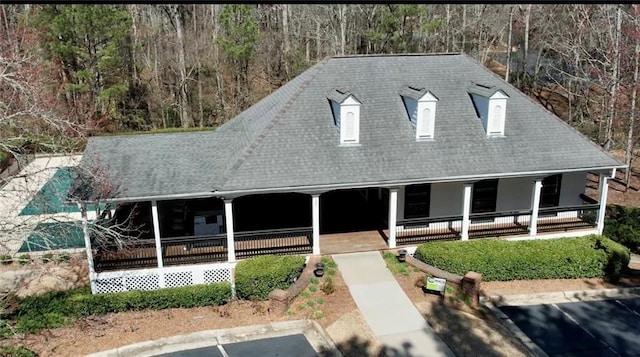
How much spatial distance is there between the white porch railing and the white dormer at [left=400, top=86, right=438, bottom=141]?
24.9 feet

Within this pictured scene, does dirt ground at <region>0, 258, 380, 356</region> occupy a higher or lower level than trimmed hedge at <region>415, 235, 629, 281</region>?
lower

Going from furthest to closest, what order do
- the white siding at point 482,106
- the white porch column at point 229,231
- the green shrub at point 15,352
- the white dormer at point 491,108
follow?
the white siding at point 482,106
the white dormer at point 491,108
the white porch column at point 229,231
the green shrub at point 15,352

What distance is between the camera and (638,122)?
27859 mm

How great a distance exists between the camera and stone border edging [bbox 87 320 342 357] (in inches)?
526

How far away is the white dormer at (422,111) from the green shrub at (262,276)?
20.5ft

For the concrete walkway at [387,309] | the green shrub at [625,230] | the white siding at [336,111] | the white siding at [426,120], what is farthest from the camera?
the green shrub at [625,230]

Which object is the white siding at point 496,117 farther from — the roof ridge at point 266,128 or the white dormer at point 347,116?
the roof ridge at point 266,128

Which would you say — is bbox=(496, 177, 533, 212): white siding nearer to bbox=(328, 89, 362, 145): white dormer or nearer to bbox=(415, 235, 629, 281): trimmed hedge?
bbox=(415, 235, 629, 281): trimmed hedge

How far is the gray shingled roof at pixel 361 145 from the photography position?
54.4ft

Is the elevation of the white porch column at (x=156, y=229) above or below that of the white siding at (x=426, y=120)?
below

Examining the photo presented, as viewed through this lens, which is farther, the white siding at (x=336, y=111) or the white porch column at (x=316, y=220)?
the white siding at (x=336, y=111)

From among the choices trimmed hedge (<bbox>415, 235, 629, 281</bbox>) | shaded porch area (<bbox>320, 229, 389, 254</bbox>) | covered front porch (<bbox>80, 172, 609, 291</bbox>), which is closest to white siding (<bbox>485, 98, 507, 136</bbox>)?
covered front porch (<bbox>80, 172, 609, 291</bbox>)

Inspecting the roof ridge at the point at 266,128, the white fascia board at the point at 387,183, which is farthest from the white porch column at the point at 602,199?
the roof ridge at the point at 266,128

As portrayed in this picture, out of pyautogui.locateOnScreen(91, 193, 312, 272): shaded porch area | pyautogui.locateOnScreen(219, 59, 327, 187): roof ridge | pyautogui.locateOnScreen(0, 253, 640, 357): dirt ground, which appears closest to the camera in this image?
pyautogui.locateOnScreen(0, 253, 640, 357): dirt ground
